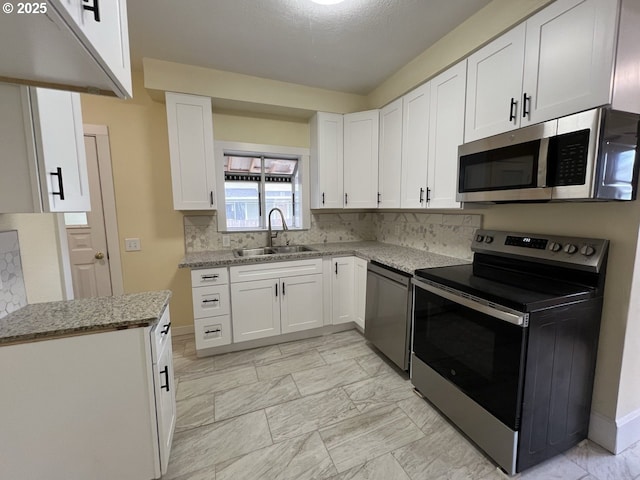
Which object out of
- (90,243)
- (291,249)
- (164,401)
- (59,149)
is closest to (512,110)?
(291,249)

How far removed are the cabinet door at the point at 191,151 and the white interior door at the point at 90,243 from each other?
2.56 ft

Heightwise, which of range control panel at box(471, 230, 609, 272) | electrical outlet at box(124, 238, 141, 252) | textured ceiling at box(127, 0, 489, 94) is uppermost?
textured ceiling at box(127, 0, 489, 94)

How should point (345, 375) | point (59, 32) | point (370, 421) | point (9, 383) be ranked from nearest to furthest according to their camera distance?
point (59, 32), point (9, 383), point (370, 421), point (345, 375)

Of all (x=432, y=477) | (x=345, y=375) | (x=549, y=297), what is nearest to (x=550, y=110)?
(x=549, y=297)

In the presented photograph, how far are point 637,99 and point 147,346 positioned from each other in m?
2.53

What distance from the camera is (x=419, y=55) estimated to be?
235cm

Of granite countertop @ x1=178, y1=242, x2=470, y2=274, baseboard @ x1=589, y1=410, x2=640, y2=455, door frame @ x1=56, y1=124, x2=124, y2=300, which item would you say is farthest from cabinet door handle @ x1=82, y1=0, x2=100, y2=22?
baseboard @ x1=589, y1=410, x2=640, y2=455

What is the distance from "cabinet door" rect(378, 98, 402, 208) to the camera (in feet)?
8.71

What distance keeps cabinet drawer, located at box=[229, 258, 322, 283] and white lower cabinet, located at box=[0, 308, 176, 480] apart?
1225 mm

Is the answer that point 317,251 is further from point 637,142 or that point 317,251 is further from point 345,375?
point 637,142

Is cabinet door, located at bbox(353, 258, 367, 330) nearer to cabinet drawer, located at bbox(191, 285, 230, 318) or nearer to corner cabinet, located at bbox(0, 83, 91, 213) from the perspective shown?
cabinet drawer, located at bbox(191, 285, 230, 318)

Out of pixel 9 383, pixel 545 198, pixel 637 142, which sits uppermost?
pixel 637 142

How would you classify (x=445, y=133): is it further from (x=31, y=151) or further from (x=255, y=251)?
(x=31, y=151)

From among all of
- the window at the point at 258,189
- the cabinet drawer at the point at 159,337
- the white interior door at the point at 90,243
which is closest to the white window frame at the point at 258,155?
the window at the point at 258,189
